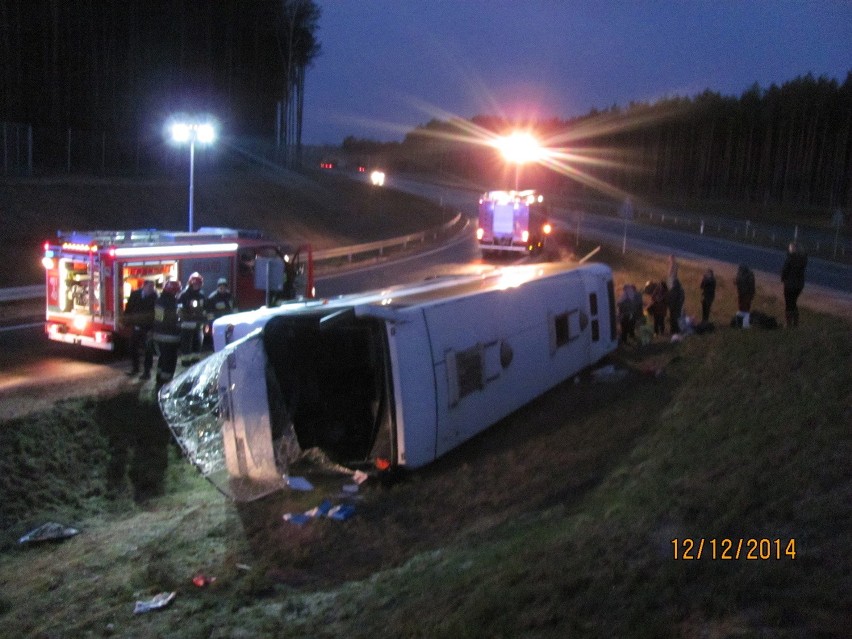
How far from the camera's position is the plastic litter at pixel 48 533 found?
30.5 feet

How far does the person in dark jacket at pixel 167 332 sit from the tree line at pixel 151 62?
33.7 metres

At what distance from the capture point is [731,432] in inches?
324

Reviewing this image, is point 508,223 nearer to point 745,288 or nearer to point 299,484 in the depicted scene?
point 745,288

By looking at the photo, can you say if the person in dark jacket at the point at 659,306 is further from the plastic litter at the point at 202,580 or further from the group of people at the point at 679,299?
the plastic litter at the point at 202,580

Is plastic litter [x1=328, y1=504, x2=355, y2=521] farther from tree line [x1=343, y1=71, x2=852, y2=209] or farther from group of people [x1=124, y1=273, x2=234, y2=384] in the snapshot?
tree line [x1=343, y1=71, x2=852, y2=209]

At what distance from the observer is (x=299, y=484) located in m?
9.49

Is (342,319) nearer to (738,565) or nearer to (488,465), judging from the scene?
(488,465)

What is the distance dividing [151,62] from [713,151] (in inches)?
2407

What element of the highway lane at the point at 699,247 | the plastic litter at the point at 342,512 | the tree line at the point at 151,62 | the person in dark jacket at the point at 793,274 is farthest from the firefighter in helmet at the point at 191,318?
the tree line at the point at 151,62

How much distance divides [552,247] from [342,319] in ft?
89.0

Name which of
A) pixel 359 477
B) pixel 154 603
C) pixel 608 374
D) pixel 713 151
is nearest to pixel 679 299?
pixel 608 374

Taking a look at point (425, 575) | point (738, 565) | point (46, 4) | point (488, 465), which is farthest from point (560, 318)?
point (46, 4)

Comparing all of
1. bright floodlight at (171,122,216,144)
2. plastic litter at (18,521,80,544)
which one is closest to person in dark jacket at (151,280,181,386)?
plastic litter at (18,521,80,544)

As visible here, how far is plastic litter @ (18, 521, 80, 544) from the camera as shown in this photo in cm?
930
